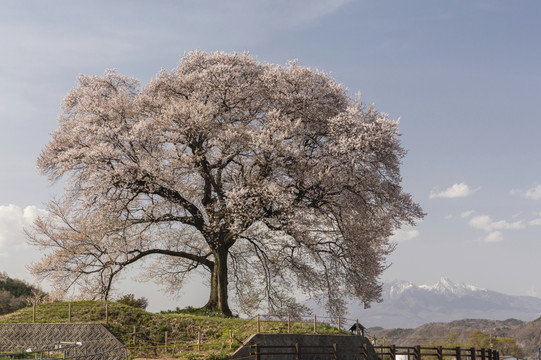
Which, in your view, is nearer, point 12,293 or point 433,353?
point 433,353

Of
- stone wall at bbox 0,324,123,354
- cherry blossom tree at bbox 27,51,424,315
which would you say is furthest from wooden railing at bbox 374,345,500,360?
stone wall at bbox 0,324,123,354

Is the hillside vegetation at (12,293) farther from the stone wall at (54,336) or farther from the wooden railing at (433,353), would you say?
the wooden railing at (433,353)

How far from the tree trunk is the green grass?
1919 mm

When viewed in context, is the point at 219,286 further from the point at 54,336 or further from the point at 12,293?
the point at 12,293

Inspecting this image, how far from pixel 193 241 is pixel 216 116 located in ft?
32.4

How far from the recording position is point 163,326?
32125 millimetres

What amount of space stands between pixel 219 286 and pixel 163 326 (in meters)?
5.26

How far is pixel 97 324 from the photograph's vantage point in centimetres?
3020

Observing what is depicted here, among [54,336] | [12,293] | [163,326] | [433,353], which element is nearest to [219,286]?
[163,326]

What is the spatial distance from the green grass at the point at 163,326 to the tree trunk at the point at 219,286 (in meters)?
1.92

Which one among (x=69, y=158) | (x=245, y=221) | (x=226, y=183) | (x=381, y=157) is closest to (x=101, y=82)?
(x=69, y=158)

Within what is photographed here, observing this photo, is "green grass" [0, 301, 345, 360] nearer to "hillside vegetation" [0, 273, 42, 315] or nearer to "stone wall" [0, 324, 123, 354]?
"stone wall" [0, 324, 123, 354]

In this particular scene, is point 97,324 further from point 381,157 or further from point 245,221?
point 381,157

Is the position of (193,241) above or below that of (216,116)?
below
